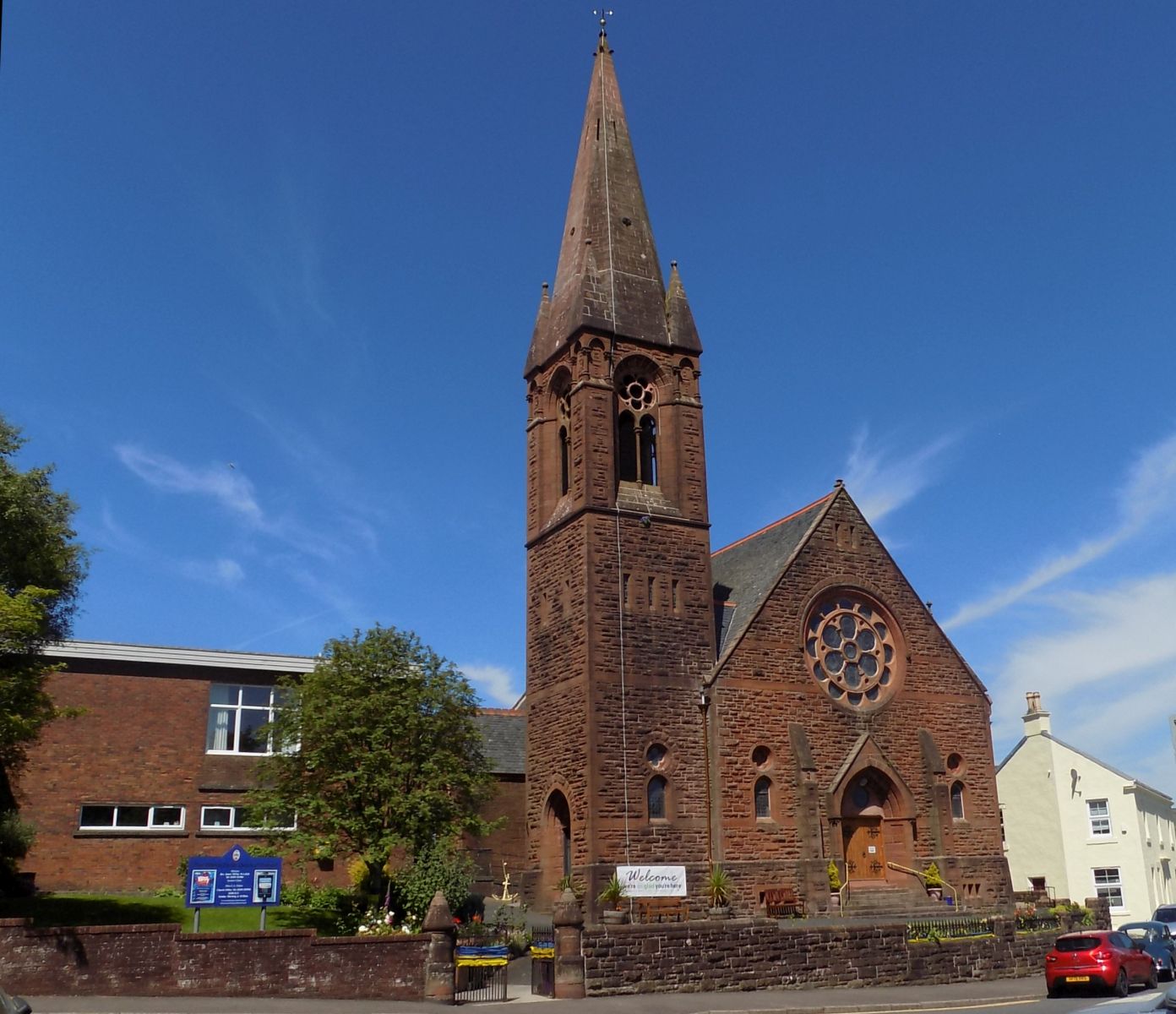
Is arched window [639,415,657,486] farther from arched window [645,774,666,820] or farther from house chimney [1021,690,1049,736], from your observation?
house chimney [1021,690,1049,736]

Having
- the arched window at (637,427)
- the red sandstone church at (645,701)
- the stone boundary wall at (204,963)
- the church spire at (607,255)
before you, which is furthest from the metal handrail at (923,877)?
the stone boundary wall at (204,963)

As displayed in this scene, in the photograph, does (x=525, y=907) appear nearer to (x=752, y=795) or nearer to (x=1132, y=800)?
(x=752, y=795)

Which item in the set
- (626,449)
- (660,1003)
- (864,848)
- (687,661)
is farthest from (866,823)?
(660,1003)

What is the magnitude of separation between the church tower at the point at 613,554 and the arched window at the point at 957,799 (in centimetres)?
914

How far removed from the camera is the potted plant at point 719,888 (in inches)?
1248

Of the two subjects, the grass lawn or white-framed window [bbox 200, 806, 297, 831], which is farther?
white-framed window [bbox 200, 806, 297, 831]

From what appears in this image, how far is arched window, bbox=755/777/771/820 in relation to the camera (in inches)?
1339

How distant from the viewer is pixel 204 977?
819 inches

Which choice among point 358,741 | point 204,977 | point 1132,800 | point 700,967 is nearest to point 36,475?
point 358,741

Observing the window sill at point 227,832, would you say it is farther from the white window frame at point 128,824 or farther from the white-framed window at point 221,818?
the white window frame at point 128,824

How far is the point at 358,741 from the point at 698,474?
1393 cm

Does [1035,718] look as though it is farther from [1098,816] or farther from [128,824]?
[128,824]

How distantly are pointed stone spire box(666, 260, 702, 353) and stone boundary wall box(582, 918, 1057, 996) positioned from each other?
1855cm

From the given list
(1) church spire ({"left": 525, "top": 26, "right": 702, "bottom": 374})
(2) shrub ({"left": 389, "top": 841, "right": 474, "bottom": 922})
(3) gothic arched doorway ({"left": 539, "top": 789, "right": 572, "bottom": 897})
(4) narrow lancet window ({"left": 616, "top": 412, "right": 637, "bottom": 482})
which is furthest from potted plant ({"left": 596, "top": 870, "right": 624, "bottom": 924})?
(1) church spire ({"left": 525, "top": 26, "right": 702, "bottom": 374})
